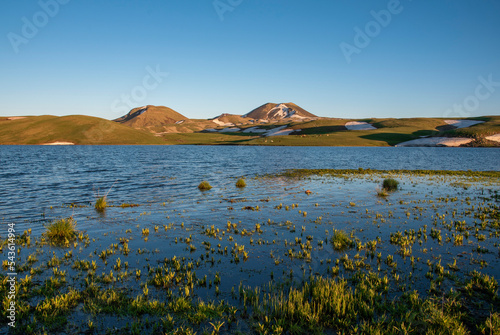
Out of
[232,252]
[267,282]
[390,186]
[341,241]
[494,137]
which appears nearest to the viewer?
[267,282]

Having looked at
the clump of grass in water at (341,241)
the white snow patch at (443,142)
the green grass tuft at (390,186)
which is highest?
the clump of grass in water at (341,241)

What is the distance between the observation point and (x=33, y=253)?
1585 centimetres

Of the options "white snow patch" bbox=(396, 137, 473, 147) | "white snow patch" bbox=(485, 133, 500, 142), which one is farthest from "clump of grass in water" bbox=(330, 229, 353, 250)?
"white snow patch" bbox=(485, 133, 500, 142)

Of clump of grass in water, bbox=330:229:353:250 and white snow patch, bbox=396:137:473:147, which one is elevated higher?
clump of grass in water, bbox=330:229:353:250

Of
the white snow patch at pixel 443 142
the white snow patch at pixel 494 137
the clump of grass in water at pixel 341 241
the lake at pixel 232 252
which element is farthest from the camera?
the white snow patch at pixel 494 137

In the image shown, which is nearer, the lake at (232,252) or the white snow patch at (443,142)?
the lake at (232,252)

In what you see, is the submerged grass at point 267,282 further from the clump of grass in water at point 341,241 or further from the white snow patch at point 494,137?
the white snow patch at point 494,137

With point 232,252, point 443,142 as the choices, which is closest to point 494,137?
point 443,142

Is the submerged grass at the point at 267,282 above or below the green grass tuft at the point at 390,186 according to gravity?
above

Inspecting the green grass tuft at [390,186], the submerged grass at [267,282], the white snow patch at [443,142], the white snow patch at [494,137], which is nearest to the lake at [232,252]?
the submerged grass at [267,282]

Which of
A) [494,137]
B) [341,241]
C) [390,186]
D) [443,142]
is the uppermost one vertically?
[341,241]

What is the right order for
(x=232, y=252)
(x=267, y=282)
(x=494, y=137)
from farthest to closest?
(x=494, y=137) → (x=232, y=252) → (x=267, y=282)

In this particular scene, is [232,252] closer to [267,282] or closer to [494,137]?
[267,282]

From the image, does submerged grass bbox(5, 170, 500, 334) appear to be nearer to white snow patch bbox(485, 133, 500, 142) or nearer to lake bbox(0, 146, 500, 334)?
lake bbox(0, 146, 500, 334)
